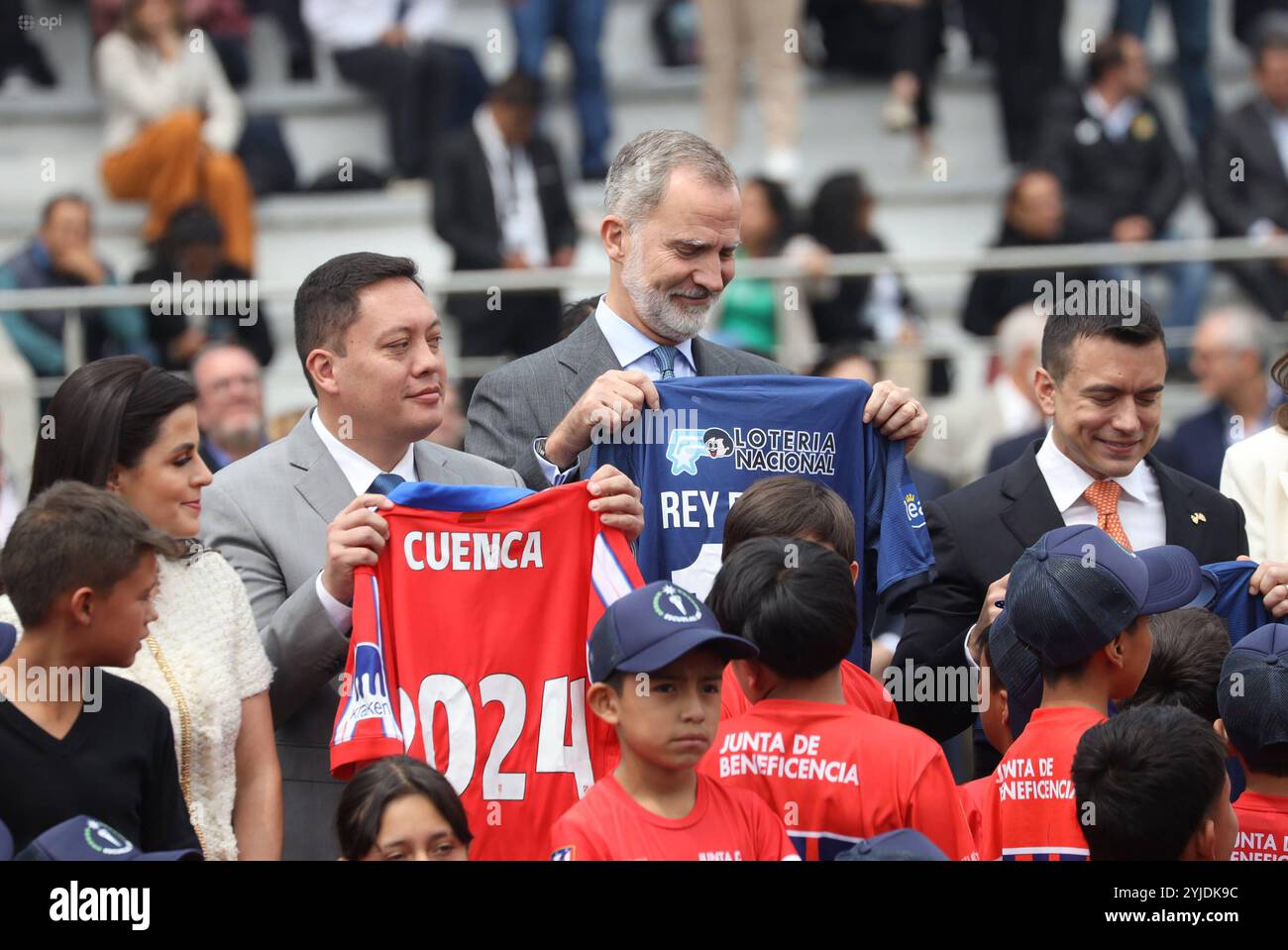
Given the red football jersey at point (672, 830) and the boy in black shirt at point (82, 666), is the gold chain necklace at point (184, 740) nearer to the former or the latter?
the boy in black shirt at point (82, 666)

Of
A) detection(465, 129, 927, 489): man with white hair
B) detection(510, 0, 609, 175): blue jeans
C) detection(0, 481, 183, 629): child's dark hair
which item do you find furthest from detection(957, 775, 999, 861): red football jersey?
detection(510, 0, 609, 175): blue jeans

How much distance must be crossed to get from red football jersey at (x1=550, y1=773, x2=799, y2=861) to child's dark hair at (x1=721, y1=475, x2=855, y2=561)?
0.74 metres

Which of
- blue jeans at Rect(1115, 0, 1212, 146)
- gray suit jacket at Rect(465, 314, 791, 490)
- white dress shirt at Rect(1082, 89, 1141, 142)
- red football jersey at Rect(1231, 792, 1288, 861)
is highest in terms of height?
blue jeans at Rect(1115, 0, 1212, 146)

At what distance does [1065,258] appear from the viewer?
10.3 m

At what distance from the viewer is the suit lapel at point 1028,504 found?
5180mm

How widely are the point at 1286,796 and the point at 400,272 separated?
2.33 m

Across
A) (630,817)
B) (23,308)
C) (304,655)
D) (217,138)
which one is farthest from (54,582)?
(217,138)

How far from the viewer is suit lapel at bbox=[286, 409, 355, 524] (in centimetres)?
490

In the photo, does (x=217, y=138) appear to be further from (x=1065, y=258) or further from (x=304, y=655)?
(x=304, y=655)

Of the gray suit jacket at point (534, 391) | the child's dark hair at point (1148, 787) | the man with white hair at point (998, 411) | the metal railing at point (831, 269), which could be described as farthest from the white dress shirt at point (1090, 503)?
the metal railing at point (831, 269)

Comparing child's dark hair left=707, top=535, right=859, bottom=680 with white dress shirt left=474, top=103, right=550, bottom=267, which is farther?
white dress shirt left=474, top=103, right=550, bottom=267

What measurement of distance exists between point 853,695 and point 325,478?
52.7 inches

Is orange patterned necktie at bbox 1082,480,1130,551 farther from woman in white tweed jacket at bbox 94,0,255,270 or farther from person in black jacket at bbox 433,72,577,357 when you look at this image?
woman in white tweed jacket at bbox 94,0,255,270

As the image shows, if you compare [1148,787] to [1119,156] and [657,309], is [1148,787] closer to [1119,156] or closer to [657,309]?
[657,309]
